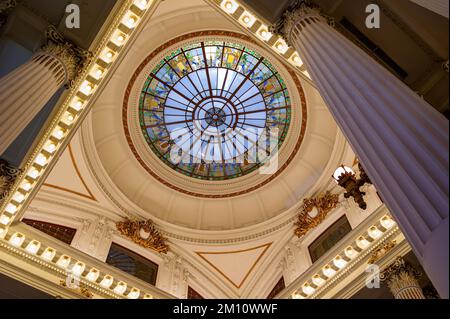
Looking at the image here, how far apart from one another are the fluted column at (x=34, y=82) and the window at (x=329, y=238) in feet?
28.6

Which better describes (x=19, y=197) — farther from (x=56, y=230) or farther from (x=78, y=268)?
(x=56, y=230)

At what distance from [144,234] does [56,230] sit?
9.70 ft

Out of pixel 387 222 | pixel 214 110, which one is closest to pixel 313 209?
pixel 387 222

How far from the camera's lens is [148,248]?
539 inches

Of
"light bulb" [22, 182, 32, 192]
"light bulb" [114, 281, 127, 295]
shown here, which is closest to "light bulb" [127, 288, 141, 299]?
"light bulb" [114, 281, 127, 295]

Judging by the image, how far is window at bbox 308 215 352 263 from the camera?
40.5 ft

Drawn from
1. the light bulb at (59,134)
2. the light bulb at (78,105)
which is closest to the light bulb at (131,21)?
the light bulb at (78,105)

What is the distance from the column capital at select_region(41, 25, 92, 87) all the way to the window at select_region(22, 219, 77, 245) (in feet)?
18.7

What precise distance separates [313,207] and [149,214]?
5794 millimetres

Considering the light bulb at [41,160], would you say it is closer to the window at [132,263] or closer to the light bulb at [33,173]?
the light bulb at [33,173]

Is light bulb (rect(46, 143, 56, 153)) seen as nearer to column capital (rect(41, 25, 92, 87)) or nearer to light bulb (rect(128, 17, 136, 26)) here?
column capital (rect(41, 25, 92, 87))

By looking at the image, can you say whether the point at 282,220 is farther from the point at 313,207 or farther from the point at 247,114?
the point at 247,114

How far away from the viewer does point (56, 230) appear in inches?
466

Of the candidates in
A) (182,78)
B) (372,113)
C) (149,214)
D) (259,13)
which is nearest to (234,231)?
(149,214)
